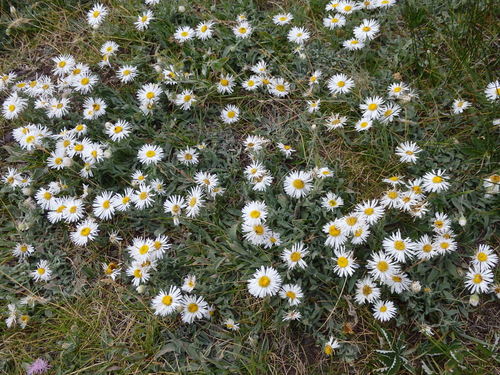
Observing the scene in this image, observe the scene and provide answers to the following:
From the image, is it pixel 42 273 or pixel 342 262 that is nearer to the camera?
pixel 342 262

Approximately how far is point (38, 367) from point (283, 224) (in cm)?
186

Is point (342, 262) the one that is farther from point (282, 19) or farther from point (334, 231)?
point (282, 19)

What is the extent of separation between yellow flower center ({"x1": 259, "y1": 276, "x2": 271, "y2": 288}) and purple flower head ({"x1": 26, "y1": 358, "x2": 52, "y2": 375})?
1520 millimetres

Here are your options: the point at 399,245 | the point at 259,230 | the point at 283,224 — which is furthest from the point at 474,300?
the point at 259,230

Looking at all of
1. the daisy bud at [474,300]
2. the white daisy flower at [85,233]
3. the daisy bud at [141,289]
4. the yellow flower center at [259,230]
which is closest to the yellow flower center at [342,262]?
the yellow flower center at [259,230]

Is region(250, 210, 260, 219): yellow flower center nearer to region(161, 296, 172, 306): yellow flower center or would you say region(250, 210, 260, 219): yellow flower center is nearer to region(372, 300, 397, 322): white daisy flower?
region(161, 296, 172, 306): yellow flower center

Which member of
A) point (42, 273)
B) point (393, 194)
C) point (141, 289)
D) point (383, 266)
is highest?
point (393, 194)

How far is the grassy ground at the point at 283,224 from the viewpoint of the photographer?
2.53 meters

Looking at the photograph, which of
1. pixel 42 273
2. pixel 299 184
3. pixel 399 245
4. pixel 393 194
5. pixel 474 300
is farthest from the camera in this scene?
pixel 42 273

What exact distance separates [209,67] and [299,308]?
2125mm

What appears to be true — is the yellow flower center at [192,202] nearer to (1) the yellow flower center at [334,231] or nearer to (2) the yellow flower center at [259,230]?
(2) the yellow flower center at [259,230]

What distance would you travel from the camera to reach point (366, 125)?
302 cm

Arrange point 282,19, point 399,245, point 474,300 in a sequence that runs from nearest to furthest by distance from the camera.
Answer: point 474,300 → point 399,245 → point 282,19

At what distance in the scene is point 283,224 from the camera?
109 inches
